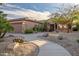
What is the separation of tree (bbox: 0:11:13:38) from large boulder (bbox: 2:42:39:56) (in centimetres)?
14

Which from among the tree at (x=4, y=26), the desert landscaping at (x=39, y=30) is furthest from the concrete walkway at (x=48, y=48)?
the tree at (x=4, y=26)

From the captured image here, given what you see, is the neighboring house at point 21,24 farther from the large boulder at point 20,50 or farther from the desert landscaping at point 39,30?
the large boulder at point 20,50

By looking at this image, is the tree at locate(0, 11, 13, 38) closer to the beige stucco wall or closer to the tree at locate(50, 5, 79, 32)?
the beige stucco wall

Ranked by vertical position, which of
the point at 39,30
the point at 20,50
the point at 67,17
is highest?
the point at 67,17

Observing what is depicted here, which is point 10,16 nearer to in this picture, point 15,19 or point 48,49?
point 15,19

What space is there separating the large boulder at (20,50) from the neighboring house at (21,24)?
0.16 meters

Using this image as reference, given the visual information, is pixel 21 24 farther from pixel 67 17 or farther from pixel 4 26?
pixel 67 17

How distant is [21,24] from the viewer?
1.76 meters

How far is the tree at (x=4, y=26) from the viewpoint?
173cm

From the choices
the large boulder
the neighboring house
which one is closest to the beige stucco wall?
the neighboring house

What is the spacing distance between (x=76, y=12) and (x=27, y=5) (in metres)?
0.52

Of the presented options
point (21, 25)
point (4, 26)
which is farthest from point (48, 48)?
point (4, 26)

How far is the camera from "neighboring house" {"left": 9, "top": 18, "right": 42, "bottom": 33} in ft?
5.69

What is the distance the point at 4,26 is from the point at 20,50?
30 cm
